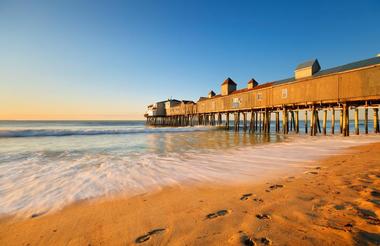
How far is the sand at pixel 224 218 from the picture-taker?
2.66m

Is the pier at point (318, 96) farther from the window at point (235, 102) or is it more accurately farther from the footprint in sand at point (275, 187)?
the footprint in sand at point (275, 187)

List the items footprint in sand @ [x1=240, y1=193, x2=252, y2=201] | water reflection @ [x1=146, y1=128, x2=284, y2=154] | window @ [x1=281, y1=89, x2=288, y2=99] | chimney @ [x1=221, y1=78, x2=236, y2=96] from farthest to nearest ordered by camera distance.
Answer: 1. chimney @ [x1=221, y1=78, x2=236, y2=96]
2. window @ [x1=281, y1=89, x2=288, y2=99]
3. water reflection @ [x1=146, y1=128, x2=284, y2=154]
4. footprint in sand @ [x1=240, y1=193, x2=252, y2=201]

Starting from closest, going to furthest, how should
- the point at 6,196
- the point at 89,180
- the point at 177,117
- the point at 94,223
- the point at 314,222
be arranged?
1. the point at 314,222
2. the point at 94,223
3. the point at 6,196
4. the point at 89,180
5. the point at 177,117

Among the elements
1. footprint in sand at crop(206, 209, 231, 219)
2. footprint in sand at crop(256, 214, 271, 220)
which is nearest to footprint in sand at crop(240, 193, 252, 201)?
footprint in sand at crop(206, 209, 231, 219)

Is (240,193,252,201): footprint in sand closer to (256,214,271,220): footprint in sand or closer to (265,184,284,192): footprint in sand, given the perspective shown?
(265,184,284,192): footprint in sand

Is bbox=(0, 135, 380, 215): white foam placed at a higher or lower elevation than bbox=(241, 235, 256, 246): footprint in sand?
lower

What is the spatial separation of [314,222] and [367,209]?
3.46ft

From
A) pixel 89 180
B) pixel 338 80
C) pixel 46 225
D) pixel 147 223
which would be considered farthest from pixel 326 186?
pixel 338 80

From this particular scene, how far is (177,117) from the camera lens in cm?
6025

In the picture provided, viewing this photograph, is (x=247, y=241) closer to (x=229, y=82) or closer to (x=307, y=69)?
(x=307, y=69)

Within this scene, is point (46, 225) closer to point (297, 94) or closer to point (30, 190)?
point (30, 190)

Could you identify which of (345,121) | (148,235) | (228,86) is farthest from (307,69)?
(148,235)

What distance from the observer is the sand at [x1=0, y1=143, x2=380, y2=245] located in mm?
2658

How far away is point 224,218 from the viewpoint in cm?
328
